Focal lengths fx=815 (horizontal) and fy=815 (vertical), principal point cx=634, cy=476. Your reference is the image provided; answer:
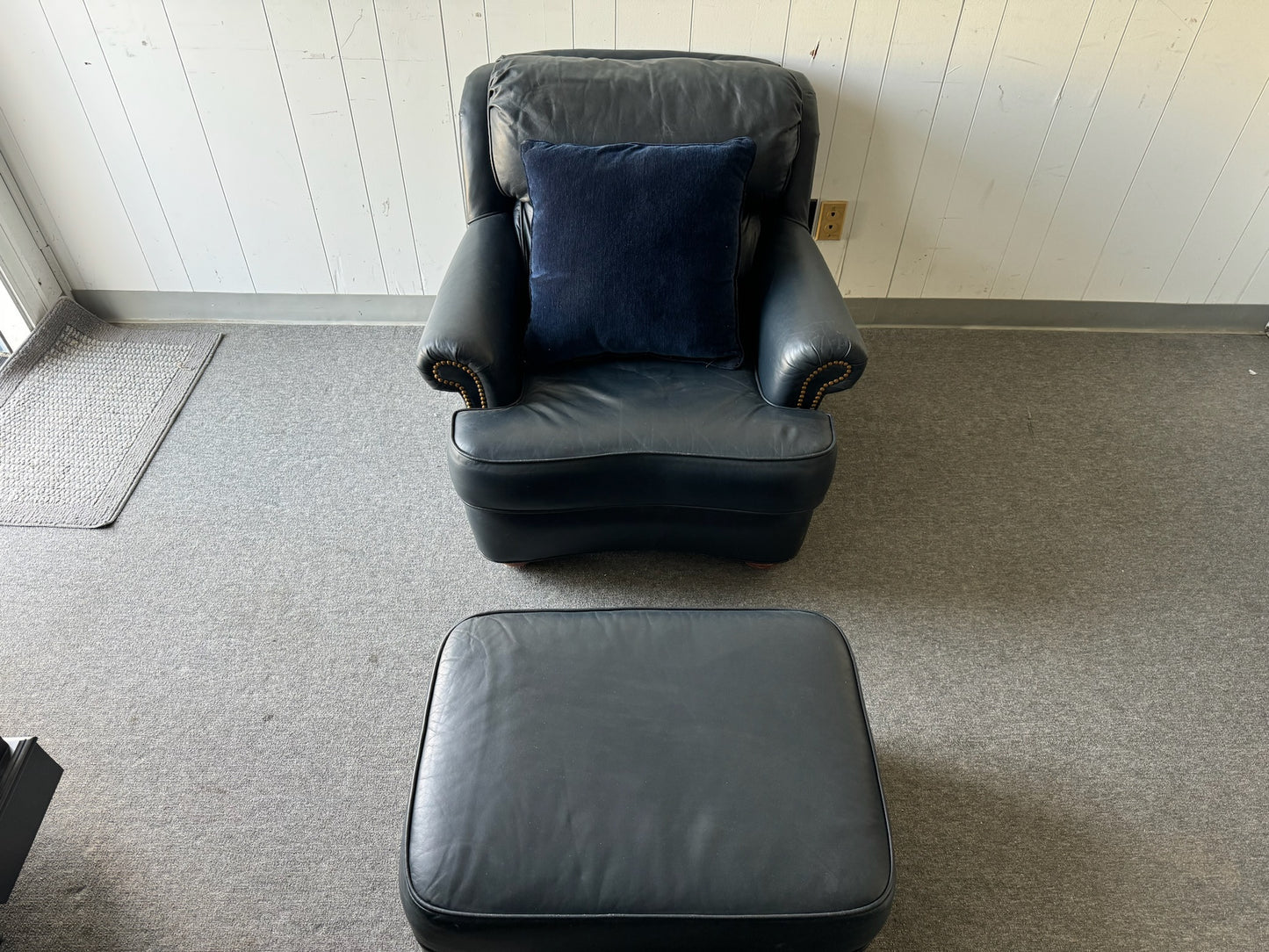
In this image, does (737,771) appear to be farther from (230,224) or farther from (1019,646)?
(230,224)

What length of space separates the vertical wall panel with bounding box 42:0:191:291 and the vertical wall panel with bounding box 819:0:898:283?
1972 millimetres

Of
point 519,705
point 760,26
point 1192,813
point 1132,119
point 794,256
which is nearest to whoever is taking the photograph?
point 519,705

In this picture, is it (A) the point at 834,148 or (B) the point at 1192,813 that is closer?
(B) the point at 1192,813

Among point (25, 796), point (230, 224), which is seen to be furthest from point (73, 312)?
point (25, 796)

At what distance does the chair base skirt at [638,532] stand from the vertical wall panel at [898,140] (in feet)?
3.75

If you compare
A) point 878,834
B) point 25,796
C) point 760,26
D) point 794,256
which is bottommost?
point 25,796

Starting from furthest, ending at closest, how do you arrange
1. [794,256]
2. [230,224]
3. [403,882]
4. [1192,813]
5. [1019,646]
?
[230,224] < [794,256] < [1019,646] < [1192,813] < [403,882]

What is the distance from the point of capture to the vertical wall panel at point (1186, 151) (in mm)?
2133

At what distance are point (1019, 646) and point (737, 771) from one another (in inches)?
36.8

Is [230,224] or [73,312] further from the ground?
[230,224]

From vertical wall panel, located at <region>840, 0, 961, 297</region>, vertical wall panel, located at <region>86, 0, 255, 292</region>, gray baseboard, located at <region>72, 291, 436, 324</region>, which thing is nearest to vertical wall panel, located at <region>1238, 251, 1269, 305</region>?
vertical wall panel, located at <region>840, 0, 961, 297</region>

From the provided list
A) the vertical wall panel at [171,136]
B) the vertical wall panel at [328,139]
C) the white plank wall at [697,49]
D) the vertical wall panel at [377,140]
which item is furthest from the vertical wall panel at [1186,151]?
the vertical wall panel at [171,136]

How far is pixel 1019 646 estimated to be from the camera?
177cm

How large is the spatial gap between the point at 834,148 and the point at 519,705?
6.03 feet
